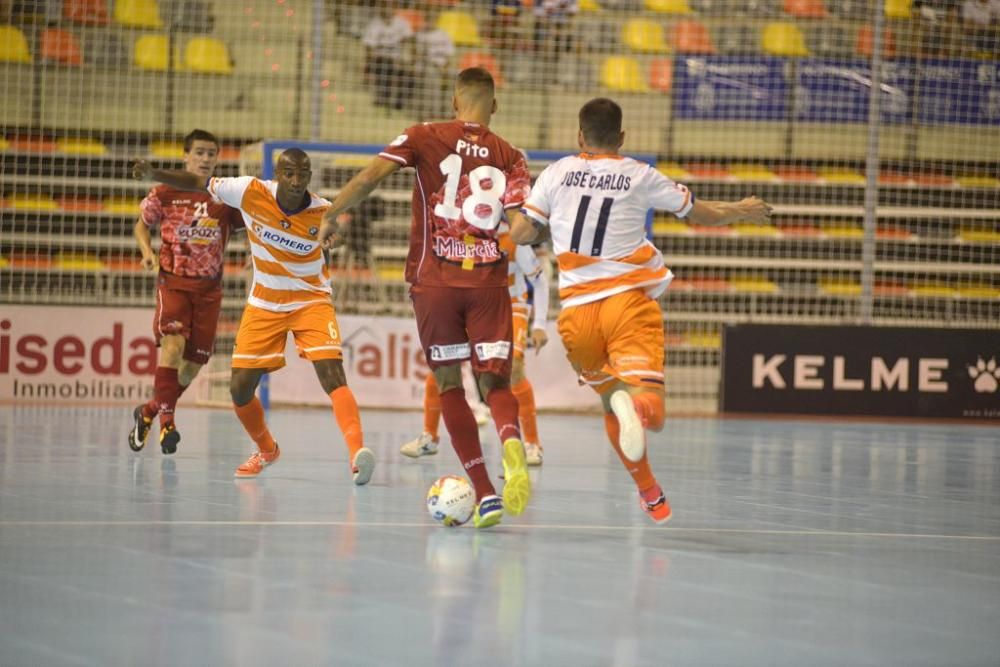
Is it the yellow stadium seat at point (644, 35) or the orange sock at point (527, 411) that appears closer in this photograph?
the orange sock at point (527, 411)

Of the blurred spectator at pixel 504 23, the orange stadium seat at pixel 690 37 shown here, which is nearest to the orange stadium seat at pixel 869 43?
the orange stadium seat at pixel 690 37

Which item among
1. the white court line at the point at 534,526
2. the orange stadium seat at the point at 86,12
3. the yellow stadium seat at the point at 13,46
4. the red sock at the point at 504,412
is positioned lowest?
the white court line at the point at 534,526

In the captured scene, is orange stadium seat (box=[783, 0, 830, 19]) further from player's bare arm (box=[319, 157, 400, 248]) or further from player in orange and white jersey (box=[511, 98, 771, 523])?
player's bare arm (box=[319, 157, 400, 248])

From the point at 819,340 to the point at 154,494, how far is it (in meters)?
9.31

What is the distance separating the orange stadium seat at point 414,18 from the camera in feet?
61.5

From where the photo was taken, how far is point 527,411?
31.1 ft

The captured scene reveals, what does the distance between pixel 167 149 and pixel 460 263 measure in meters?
12.0

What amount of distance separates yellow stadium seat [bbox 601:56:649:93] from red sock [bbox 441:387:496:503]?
42.4 ft

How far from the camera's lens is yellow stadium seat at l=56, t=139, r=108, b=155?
17.2 metres

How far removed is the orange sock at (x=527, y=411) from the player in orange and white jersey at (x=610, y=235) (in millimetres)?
2967

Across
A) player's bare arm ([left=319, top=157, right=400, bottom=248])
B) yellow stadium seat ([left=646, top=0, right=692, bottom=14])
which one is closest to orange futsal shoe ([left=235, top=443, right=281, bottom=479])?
player's bare arm ([left=319, top=157, right=400, bottom=248])

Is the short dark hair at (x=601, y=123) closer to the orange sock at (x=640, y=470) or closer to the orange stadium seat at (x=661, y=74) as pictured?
the orange sock at (x=640, y=470)

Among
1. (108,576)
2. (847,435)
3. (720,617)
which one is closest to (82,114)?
(847,435)

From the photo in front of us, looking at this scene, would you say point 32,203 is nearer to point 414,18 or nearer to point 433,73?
point 433,73
